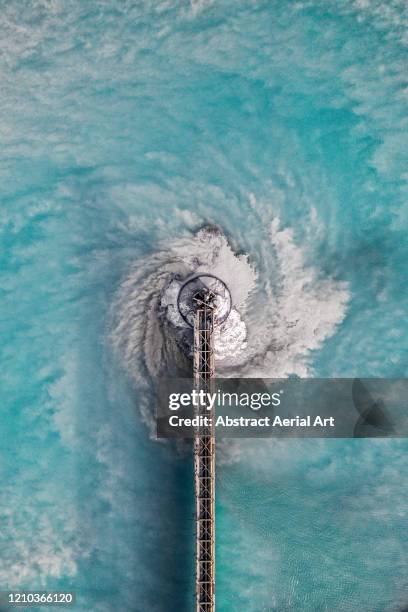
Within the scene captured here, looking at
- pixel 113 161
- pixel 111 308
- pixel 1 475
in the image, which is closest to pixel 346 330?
pixel 111 308

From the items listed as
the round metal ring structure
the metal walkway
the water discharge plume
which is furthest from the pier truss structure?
the water discharge plume

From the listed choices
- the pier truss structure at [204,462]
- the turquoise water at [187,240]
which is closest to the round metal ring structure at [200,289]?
the pier truss structure at [204,462]

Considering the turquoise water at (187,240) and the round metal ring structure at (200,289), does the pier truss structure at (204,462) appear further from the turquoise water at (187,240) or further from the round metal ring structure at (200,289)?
the turquoise water at (187,240)

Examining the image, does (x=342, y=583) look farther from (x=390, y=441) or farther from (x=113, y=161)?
(x=113, y=161)

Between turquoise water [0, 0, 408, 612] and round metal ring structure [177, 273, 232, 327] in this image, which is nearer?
turquoise water [0, 0, 408, 612]

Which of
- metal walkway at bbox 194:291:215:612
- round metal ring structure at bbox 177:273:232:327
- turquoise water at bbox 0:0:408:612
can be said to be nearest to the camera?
metal walkway at bbox 194:291:215:612

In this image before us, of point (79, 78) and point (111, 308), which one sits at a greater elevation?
point (79, 78)

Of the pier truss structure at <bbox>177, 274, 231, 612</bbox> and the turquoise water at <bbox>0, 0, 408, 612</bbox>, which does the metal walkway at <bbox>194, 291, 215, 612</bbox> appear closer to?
the pier truss structure at <bbox>177, 274, 231, 612</bbox>
